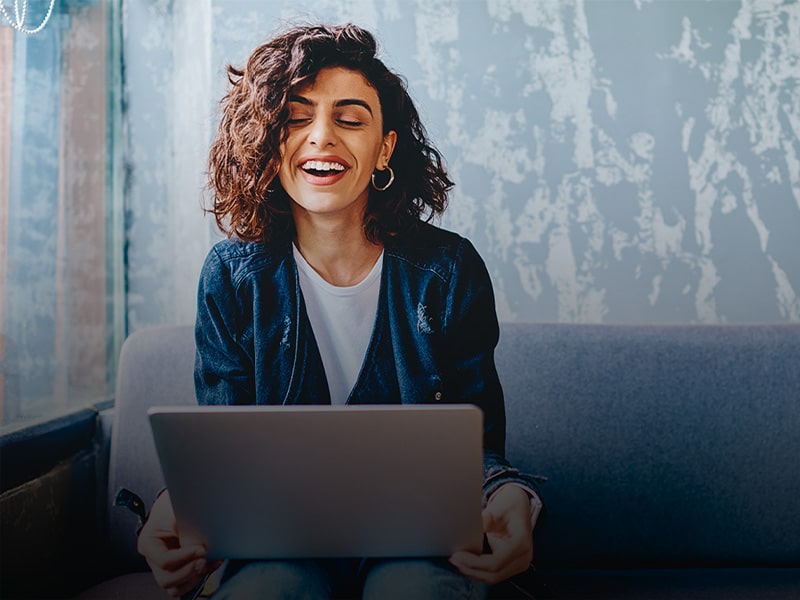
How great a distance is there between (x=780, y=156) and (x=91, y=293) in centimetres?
145

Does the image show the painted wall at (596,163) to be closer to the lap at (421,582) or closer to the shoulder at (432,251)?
the shoulder at (432,251)

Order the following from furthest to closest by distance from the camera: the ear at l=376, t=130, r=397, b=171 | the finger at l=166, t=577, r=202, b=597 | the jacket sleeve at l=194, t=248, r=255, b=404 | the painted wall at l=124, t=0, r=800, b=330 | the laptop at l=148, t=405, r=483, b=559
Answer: the painted wall at l=124, t=0, r=800, b=330 < the ear at l=376, t=130, r=397, b=171 < the jacket sleeve at l=194, t=248, r=255, b=404 < the finger at l=166, t=577, r=202, b=597 < the laptop at l=148, t=405, r=483, b=559

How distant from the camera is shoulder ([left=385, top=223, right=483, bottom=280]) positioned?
1.12 m

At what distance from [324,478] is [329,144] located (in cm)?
57

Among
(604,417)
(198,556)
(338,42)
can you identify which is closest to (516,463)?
(604,417)

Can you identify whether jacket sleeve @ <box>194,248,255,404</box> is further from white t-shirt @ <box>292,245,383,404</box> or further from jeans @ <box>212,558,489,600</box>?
jeans @ <box>212,558,489,600</box>

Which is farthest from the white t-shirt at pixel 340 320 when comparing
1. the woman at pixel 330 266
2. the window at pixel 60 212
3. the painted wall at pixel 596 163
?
the window at pixel 60 212

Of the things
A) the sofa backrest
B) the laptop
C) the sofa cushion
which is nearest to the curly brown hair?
the sofa backrest


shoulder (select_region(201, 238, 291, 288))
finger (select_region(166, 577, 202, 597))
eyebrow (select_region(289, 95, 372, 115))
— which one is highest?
eyebrow (select_region(289, 95, 372, 115))

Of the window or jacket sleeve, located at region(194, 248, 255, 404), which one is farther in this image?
the window

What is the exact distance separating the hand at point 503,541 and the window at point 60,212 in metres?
0.76

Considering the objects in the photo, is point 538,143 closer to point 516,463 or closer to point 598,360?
point 598,360

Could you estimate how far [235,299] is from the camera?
1075 millimetres

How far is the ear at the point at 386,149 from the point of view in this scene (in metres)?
1.15
